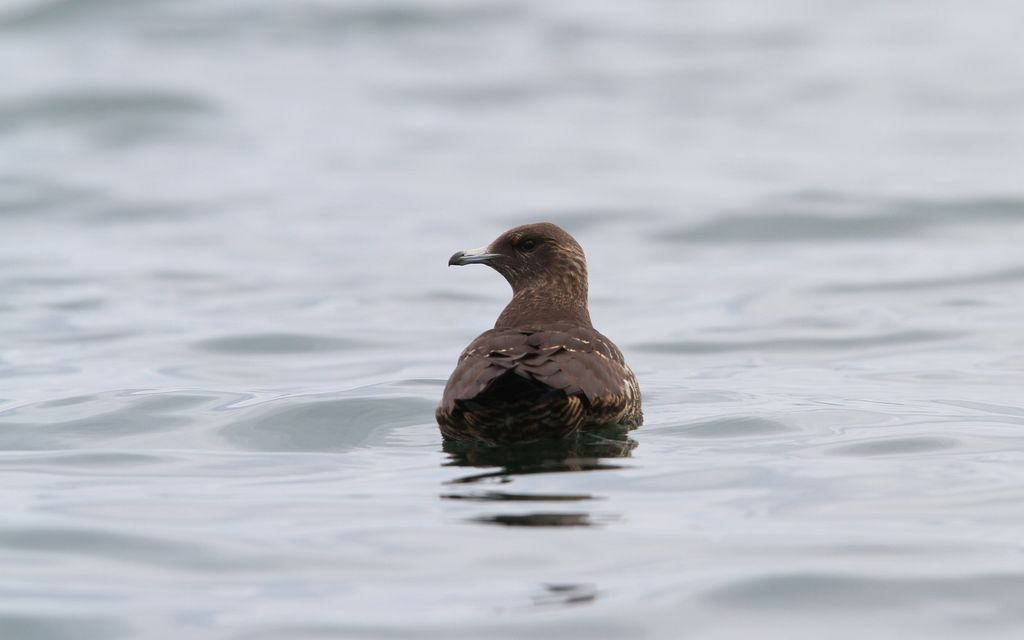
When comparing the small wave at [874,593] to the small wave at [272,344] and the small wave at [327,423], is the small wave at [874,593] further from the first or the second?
the small wave at [272,344]

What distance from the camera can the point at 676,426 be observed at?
316 inches

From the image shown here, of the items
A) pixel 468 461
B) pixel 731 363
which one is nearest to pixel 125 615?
pixel 468 461

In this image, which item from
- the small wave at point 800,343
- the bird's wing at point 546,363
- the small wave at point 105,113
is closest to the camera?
the bird's wing at point 546,363

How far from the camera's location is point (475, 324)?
1339 cm

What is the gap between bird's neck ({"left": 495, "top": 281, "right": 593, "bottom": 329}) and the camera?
8211mm

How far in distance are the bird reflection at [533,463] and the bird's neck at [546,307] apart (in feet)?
2.86

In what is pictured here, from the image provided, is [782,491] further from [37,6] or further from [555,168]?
[37,6]

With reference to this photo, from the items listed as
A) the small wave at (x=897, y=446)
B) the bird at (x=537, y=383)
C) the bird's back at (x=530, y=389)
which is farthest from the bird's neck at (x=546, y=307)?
the small wave at (x=897, y=446)

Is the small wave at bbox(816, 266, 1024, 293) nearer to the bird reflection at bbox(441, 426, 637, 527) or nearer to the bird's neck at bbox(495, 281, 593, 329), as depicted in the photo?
the bird's neck at bbox(495, 281, 593, 329)

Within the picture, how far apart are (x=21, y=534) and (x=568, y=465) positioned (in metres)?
2.16

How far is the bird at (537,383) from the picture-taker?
6.71 meters

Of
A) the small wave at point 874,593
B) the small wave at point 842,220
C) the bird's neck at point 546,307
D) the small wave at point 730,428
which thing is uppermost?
the small wave at point 842,220

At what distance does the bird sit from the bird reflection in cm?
6

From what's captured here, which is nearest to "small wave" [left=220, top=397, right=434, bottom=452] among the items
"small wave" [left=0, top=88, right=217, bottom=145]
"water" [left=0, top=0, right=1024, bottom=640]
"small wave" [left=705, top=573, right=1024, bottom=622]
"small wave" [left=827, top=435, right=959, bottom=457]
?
"water" [left=0, top=0, right=1024, bottom=640]
